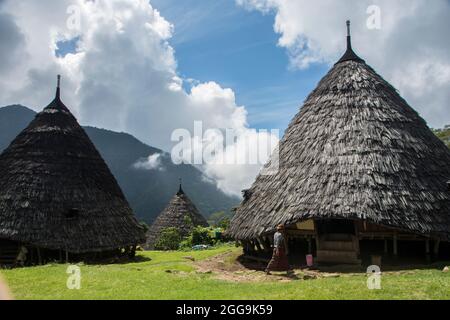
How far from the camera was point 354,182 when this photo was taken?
47.3 feet

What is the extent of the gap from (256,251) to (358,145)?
21.2 ft

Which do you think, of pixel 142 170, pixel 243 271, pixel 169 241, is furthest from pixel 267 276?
pixel 142 170

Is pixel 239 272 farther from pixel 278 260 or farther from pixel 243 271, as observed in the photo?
pixel 278 260

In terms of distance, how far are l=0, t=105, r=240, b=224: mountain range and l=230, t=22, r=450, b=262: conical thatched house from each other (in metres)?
77.2

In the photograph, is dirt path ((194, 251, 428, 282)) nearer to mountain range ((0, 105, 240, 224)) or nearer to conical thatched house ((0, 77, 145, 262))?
conical thatched house ((0, 77, 145, 262))

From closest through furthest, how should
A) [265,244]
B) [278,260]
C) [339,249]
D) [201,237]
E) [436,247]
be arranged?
[278,260], [436,247], [339,249], [265,244], [201,237]

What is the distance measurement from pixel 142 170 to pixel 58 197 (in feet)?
286

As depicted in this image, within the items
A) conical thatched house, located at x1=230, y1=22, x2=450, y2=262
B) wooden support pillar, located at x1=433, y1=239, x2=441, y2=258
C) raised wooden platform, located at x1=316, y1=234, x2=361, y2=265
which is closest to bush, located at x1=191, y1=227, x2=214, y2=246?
conical thatched house, located at x1=230, y1=22, x2=450, y2=262

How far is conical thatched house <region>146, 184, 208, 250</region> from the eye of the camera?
3128cm

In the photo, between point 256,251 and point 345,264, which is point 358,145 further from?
point 256,251

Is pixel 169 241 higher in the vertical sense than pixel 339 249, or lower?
lower

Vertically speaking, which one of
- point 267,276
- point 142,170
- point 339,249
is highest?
point 142,170
